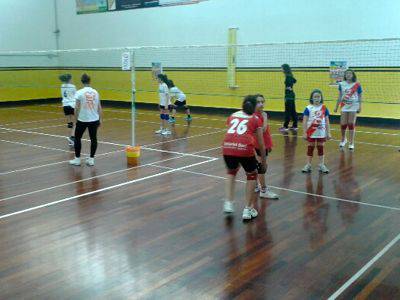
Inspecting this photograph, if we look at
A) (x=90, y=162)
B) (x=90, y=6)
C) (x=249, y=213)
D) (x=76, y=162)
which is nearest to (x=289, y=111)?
(x=90, y=162)

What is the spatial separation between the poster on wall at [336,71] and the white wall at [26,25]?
12456mm

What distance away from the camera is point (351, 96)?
9125 millimetres

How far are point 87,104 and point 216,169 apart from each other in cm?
238

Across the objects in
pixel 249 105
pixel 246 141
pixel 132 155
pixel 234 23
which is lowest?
pixel 132 155

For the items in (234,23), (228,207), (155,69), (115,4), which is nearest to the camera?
(228,207)

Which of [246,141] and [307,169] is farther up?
[246,141]

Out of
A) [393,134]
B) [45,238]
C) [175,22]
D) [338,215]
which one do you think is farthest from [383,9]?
[45,238]

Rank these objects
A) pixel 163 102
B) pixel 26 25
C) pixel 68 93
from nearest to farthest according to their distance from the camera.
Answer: pixel 68 93 < pixel 163 102 < pixel 26 25

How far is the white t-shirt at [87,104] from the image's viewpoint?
777cm

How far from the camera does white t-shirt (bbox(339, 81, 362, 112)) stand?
9125 mm

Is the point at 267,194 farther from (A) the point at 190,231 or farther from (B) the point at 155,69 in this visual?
(B) the point at 155,69

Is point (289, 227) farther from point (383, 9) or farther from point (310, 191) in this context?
point (383, 9)

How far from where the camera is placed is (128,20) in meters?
18.2

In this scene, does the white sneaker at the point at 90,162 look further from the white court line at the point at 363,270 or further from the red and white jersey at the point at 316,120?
the white court line at the point at 363,270
